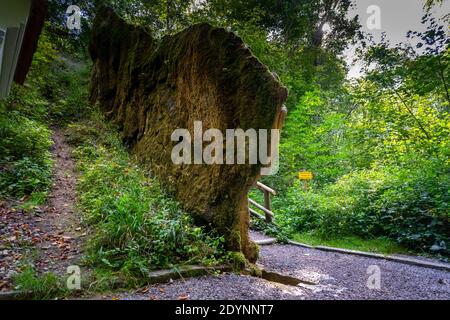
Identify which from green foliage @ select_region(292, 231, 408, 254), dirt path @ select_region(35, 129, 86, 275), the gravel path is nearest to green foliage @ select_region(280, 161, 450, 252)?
green foliage @ select_region(292, 231, 408, 254)

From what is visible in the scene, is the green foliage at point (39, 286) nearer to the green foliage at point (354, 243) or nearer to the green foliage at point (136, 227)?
the green foliage at point (136, 227)

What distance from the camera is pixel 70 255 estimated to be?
11.5 ft

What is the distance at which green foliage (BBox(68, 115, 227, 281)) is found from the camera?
3.39 metres

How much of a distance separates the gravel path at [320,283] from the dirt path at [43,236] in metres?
1.09

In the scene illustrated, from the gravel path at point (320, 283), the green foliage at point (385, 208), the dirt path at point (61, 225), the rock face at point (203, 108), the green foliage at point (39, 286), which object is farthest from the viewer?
the green foliage at point (385, 208)

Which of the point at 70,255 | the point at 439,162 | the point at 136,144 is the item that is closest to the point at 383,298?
the point at 70,255

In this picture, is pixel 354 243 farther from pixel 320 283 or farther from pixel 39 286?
pixel 39 286

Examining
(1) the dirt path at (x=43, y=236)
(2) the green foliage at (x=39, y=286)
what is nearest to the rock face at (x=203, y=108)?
(1) the dirt path at (x=43, y=236)

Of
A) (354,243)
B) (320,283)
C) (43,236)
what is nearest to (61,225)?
(43,236)

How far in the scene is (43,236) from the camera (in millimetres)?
3912

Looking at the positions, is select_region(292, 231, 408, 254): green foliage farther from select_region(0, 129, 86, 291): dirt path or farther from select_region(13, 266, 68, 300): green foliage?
select_region(13, 266, 68, 300): green foliage

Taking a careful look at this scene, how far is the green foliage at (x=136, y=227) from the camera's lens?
11.1ft

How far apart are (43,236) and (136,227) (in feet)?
4.46

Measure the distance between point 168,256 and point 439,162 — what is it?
21.1 feet
